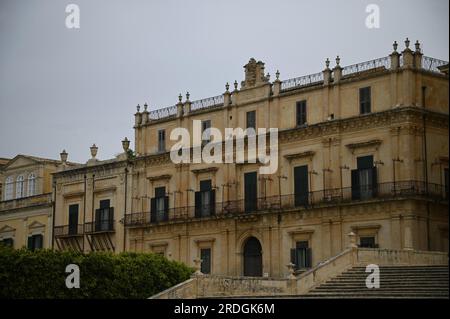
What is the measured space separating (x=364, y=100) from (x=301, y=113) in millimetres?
3250

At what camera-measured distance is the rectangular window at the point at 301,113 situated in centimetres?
4166

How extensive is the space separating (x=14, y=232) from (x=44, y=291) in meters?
23.4

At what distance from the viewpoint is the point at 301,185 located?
41.4m

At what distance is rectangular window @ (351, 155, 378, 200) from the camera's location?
128 ft

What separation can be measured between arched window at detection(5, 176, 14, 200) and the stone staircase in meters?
29.0

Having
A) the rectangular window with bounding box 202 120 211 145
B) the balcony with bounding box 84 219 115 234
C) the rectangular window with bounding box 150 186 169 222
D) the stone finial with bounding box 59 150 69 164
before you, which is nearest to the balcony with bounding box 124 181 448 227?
the rectangular window with bounding box 150 186 169 222

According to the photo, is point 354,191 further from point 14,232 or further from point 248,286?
point 14,232

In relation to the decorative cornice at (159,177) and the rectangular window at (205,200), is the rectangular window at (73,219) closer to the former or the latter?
the decorative cornice at (159,177)

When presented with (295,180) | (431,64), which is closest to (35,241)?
(295,180)

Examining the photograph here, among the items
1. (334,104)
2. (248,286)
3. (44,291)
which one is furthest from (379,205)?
(44,291)

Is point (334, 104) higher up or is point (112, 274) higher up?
point (334, 104)

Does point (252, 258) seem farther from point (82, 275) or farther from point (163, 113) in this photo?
point (82, 275)

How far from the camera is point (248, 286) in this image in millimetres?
31031
